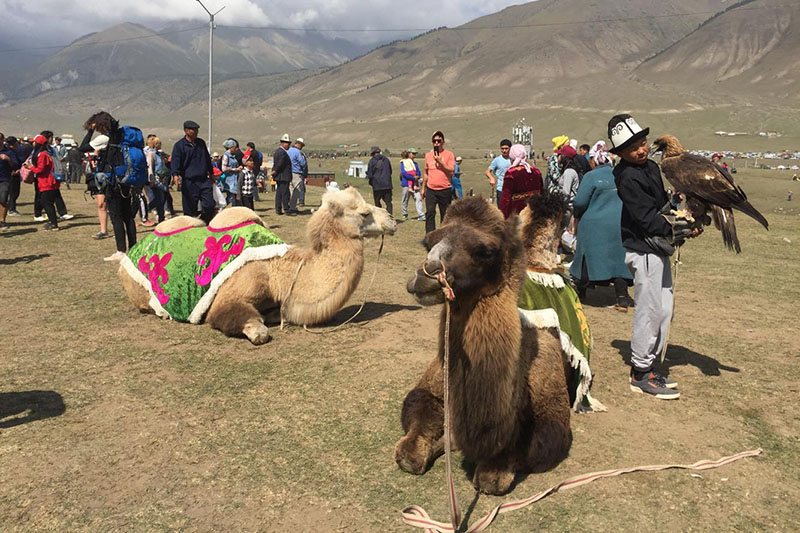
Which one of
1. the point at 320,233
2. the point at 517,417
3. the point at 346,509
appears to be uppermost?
the point at 320,233

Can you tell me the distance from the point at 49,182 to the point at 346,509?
1278 centimetres

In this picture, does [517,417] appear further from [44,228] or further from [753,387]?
[44,228]

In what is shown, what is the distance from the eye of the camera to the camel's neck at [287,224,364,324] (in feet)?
22.5

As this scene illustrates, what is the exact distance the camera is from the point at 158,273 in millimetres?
7164

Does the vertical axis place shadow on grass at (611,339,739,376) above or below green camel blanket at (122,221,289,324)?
below

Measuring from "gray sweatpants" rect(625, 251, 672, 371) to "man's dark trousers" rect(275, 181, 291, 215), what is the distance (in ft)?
42.3

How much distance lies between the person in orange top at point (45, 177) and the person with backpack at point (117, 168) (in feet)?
14.2

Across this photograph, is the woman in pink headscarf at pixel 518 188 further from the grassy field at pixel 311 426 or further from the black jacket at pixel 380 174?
the black jacket at pixel 380 174

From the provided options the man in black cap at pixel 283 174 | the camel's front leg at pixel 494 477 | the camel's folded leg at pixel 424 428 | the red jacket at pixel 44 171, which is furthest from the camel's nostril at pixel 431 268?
the man in black cap at pixel 283 174

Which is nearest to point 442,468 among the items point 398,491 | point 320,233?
point 398,491

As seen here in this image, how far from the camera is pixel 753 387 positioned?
558 centimetres

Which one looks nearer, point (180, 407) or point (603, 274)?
point (180, 407)

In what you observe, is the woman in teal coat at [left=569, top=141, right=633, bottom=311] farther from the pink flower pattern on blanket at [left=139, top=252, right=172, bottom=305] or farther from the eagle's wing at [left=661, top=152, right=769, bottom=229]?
the pink flower pattern on blanket at [left=139, top=252, right=172, bottom=305]

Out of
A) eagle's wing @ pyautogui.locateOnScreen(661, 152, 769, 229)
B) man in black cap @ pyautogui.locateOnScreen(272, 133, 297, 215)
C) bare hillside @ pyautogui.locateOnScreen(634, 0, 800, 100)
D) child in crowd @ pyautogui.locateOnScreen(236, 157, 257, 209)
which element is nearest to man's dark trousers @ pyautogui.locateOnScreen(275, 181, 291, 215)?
man in black cap @ pyautogui.locateOnScreen(272, 133, 297, 215)
